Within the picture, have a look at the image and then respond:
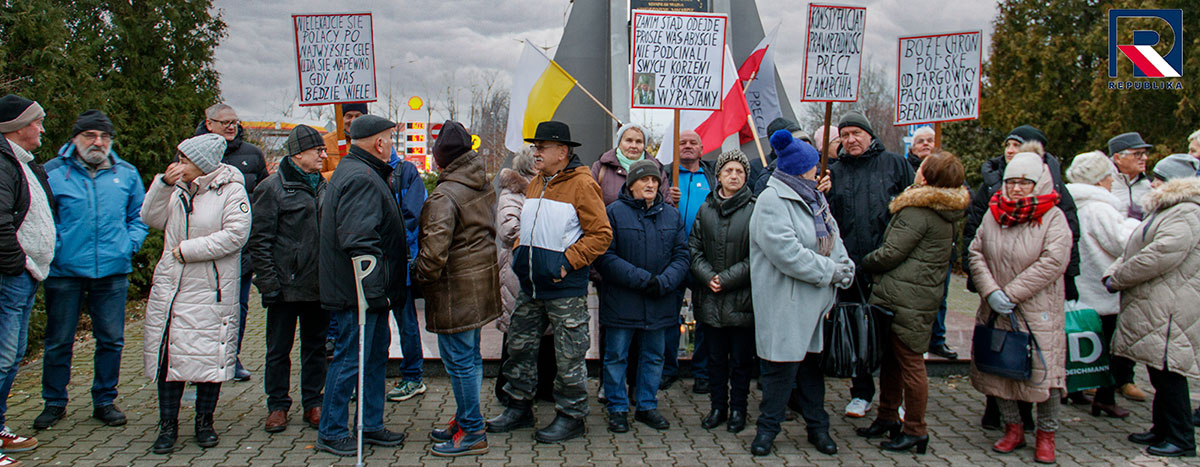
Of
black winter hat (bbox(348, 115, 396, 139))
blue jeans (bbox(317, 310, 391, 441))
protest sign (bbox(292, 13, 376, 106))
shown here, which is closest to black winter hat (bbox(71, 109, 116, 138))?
protest sign (bbox(292, 13, 376, 106))

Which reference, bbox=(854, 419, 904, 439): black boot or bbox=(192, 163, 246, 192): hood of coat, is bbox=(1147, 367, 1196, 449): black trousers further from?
bbox=(192, 163, 246, 192): hood of coat

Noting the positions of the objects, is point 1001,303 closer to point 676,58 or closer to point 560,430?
point 560,430

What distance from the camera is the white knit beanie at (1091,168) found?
529cm

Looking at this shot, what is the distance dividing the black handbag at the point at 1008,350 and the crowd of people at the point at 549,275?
35 millimetres

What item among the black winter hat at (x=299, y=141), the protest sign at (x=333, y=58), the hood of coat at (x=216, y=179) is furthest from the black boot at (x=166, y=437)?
the protest sign at (x=333, y=58)

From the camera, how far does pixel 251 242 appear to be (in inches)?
189

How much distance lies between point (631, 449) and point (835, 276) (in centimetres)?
155

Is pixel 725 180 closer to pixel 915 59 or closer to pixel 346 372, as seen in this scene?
pixel 915 59

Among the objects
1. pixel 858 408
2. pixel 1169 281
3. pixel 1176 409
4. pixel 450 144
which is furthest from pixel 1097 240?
pixel 450 144

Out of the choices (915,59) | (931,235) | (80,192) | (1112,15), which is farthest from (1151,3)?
(80,192)

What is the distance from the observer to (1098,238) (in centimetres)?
535

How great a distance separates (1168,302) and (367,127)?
15.4ft

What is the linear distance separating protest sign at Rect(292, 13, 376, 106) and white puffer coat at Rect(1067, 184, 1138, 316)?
201 inches

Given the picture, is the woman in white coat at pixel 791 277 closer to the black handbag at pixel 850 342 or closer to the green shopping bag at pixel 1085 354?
the black handbag at pixel 850 342
